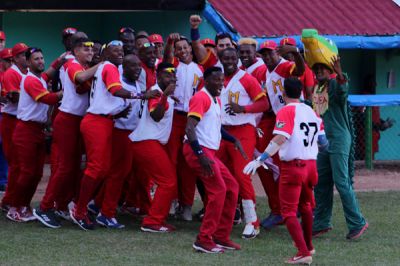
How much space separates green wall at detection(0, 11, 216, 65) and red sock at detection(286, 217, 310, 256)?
763 cm

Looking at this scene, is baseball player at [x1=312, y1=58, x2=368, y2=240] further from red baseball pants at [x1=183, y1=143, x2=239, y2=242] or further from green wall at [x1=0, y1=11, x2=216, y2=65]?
green wall at [x1=0, y1=11, x2=216, y2=65]

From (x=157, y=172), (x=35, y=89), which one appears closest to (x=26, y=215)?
(x=35, y=89)

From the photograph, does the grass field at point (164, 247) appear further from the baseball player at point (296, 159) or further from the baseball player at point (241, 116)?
the baseball player at point (241, 116)

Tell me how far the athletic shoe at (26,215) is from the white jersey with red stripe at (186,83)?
6.54ft

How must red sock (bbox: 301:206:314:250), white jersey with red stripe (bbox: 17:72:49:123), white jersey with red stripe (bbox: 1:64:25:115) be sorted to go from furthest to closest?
1. white jersey with red stripe (bbox: 1:64:25:115)
2. white jersey with red stripe (bbox: 17:72:49:123)
3. red sock (bbox: 301:206:314:250)

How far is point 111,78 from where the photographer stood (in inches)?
384

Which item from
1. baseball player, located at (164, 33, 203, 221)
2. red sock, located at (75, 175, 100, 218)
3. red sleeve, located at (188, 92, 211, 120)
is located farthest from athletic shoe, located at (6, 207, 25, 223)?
red sleeve, located at (188, 92, 211, 120)

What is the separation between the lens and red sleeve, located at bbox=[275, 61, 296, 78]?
411 inches

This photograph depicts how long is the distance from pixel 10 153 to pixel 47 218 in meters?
1.25

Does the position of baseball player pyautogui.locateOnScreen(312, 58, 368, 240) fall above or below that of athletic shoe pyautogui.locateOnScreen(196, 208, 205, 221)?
above

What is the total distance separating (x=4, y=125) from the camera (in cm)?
1121

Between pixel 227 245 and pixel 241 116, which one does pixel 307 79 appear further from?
pixel 227 245

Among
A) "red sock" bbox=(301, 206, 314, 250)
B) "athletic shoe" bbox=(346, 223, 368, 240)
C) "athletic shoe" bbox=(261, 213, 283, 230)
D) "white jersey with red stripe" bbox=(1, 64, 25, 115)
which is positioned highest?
"white jersey with red stripe" bbox=(1, 64, 25, 115)

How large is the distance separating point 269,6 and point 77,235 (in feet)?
27.9
